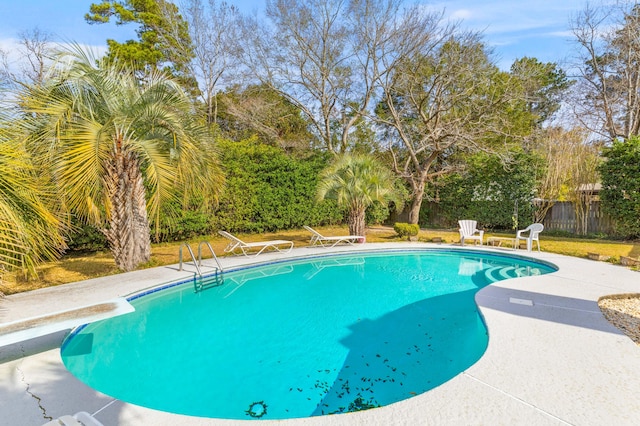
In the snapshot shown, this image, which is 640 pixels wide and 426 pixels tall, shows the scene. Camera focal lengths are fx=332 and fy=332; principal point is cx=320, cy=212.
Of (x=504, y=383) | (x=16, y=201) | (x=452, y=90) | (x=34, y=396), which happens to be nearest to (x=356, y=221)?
(x=452, y=90)

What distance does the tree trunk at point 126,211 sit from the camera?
24.8 feet

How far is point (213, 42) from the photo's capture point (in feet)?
67.2

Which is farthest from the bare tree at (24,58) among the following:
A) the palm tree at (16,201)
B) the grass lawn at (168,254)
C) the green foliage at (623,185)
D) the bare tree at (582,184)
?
the green foliage at (623,185)

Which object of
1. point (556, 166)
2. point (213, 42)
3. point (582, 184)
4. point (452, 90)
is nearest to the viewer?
point (582, 184)

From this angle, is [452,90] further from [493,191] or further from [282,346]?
[282,346]

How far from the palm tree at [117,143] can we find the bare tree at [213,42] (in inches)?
522

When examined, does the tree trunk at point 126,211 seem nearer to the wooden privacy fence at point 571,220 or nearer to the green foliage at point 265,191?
the green foliage at point 265,191

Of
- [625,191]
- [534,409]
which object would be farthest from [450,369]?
[625,191]

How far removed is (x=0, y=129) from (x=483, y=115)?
1637cm

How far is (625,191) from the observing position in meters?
11.8

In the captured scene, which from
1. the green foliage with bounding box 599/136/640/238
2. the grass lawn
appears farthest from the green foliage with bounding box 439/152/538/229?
the green foliage with bounding box 599/136/640/238

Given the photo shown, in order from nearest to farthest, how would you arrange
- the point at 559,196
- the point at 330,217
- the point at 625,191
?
the point at 625,191
the point at 559,196
the point at 330,217

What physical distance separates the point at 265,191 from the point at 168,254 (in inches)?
208

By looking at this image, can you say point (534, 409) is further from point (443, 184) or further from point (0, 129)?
point (443, 184)
